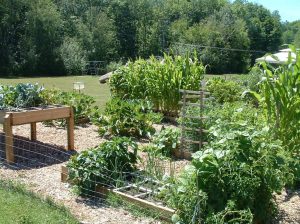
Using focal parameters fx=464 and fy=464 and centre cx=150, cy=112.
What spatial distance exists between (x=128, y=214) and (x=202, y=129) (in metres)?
2.90

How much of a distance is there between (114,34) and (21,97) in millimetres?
40563

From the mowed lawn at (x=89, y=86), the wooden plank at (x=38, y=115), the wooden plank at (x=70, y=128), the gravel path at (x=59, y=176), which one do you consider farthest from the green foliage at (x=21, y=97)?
the mowed lawn at (x=89, y=86)

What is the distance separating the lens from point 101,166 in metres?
5.73

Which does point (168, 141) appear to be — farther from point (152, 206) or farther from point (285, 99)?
point (152, 206)

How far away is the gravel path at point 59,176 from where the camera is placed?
5062mm

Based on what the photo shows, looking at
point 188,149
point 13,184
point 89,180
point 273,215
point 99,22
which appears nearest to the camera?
point 273,215

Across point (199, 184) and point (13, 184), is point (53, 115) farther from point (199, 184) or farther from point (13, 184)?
point (199, 184)

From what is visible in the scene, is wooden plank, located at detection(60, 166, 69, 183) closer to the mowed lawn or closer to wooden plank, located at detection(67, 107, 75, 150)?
wooden plank, located at detection(67, 107, 75, 150)

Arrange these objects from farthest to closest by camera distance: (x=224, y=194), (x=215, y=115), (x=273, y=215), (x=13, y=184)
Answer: (x=215, y=115)
(x=13, y=184)
(x=273, y=215)
(x=224, y=194)

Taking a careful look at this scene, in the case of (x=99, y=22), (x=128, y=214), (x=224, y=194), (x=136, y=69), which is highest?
(x=99, y=22)

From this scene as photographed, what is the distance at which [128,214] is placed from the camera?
510cm

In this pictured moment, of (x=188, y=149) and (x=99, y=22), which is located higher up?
(x=99, y=22)

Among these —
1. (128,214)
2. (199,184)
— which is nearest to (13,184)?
(128,214)

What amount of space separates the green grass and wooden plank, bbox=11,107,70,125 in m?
1.56
